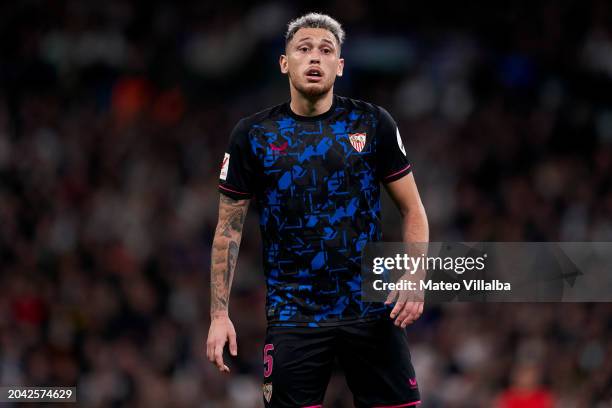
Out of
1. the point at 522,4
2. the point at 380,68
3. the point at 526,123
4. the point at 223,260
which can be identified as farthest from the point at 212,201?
the point at 223,260

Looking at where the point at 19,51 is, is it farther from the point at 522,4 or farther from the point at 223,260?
the point at 223,260

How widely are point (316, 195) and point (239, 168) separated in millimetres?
419

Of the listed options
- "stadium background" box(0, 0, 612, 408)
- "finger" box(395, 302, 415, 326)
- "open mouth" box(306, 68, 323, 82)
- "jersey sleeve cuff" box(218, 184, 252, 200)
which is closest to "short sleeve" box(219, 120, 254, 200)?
"jersey sleeve cuff" box(218, 184, 252, 200)

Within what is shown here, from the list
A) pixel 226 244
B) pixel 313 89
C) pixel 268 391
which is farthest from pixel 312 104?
pixel 268 391

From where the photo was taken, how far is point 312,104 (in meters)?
5.41

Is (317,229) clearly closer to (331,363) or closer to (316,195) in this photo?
(316,195)

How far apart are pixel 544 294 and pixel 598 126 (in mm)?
5112

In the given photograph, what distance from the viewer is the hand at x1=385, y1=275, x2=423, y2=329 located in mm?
5098

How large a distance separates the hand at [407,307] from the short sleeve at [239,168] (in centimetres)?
93

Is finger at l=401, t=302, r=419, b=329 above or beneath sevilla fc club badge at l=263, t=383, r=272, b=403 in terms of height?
above

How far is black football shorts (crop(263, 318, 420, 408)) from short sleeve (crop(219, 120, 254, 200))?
0.69 m

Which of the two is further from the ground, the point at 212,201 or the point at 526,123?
the point at 526,123

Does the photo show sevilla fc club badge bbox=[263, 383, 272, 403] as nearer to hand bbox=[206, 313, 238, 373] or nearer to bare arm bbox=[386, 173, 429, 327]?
hand bbox=[206, 313, 238, 373]

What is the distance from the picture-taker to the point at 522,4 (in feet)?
42.6
